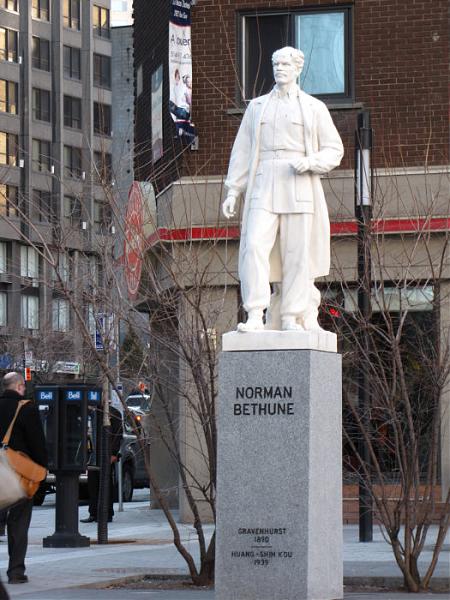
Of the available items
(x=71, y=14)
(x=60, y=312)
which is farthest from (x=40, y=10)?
(x=60, y=312)

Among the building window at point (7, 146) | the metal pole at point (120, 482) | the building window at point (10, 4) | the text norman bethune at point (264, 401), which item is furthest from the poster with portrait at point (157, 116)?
the building window at point (10, 4)

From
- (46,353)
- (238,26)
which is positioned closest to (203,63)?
(238,26)

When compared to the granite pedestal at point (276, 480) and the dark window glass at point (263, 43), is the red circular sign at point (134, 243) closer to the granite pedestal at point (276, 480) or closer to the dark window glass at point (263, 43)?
the granite pedestal at point (276, 480)

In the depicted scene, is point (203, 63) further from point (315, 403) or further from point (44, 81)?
point (44, 81)

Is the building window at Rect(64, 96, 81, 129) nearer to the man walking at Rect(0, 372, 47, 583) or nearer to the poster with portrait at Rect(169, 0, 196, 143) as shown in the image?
the poster with portrait at Rect(169, 0, 196, 143)

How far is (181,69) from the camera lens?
24781 mm

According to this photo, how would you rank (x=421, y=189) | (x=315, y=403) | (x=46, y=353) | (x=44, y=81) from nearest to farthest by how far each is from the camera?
1. (x=315, y=403)
2. (x=421, y=189)
3. (x=46, y=353)
4. (x=44, y=81)

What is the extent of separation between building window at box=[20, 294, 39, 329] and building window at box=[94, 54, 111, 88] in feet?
47.2

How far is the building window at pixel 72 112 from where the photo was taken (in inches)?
3716

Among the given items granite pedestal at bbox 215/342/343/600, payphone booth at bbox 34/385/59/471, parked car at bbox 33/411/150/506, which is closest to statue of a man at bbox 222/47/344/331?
granite pedestal at bbox 215/342/343/600

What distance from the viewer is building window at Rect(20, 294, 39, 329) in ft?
287

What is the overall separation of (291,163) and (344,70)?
11.8 metres

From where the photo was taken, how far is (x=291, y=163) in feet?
44.2

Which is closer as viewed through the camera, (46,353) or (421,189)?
(421,189)
